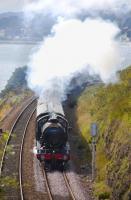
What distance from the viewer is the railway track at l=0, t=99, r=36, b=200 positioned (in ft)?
86.2

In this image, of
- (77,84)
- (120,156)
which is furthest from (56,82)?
(120,156)

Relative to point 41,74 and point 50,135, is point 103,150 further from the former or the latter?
point 41,74

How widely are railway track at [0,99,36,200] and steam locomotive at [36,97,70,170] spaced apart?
2151mm

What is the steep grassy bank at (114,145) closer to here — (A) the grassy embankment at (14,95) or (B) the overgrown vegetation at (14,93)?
(A) the grassy embankment at (14,95)

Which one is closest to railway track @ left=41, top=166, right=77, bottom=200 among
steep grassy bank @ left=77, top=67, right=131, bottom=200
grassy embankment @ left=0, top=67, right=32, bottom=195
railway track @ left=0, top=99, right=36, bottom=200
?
steep grassy bank @ left=77, top=67, right=131, bottom=200

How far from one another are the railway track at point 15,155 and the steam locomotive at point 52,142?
84.7 inches

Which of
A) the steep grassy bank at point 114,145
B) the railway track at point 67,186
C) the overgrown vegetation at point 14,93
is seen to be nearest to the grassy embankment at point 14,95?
the overgrown vegetation at point 14,93

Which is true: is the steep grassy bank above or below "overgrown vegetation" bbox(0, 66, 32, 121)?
below

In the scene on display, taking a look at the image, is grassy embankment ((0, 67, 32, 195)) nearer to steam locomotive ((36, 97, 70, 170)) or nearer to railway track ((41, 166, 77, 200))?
steam locomotive ((36, 97, 70, 170))

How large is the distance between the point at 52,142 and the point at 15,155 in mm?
5267

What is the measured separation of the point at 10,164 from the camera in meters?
33.1

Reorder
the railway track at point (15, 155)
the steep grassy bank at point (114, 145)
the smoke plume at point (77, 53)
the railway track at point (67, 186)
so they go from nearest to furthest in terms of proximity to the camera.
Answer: the steep grassy bank at point (114, 145) < the railway track at point (67, 186) < the railway track at point (15, 155) < the smoke plume at point (77, 53)

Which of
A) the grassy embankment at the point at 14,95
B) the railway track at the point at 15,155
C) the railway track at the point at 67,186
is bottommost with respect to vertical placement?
the railway track at the point at 67,186

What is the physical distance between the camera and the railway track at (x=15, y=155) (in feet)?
86.2
